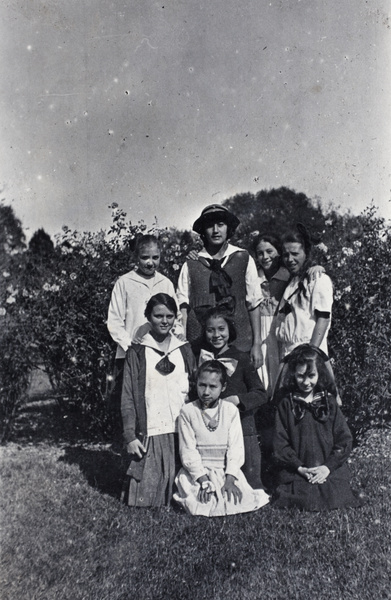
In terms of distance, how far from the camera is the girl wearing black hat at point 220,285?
13.7ft

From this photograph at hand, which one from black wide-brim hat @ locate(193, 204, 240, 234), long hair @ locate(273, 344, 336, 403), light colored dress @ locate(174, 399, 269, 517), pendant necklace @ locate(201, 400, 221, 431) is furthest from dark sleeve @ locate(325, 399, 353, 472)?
black wide-brim hat @ locate(193, 204, 240, 234)

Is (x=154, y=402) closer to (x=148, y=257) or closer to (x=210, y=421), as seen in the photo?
(x=210, y=421)

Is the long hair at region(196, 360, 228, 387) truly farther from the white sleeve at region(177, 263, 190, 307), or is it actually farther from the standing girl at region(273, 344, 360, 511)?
the white sleeve at region(177, 263, 190, 307)

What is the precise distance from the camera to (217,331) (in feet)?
12.8

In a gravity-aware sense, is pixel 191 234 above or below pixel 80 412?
above

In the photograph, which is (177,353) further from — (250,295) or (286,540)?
(286,540)

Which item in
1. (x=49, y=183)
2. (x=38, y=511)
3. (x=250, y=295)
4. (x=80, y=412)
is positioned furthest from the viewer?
(x=80, y=412)

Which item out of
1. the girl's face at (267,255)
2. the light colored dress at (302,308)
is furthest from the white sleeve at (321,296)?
the girl's face at (267,255)

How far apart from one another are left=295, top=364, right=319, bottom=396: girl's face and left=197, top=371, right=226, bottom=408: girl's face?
21.2 inches

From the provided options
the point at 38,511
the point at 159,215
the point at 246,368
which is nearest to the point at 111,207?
the point at 159,215

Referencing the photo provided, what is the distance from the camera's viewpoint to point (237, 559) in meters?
2.92

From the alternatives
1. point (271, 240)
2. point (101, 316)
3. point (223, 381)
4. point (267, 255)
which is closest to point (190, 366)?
point (223, 381)

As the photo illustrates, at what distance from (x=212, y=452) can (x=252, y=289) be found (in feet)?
4.14

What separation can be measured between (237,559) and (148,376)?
4.62 feet
